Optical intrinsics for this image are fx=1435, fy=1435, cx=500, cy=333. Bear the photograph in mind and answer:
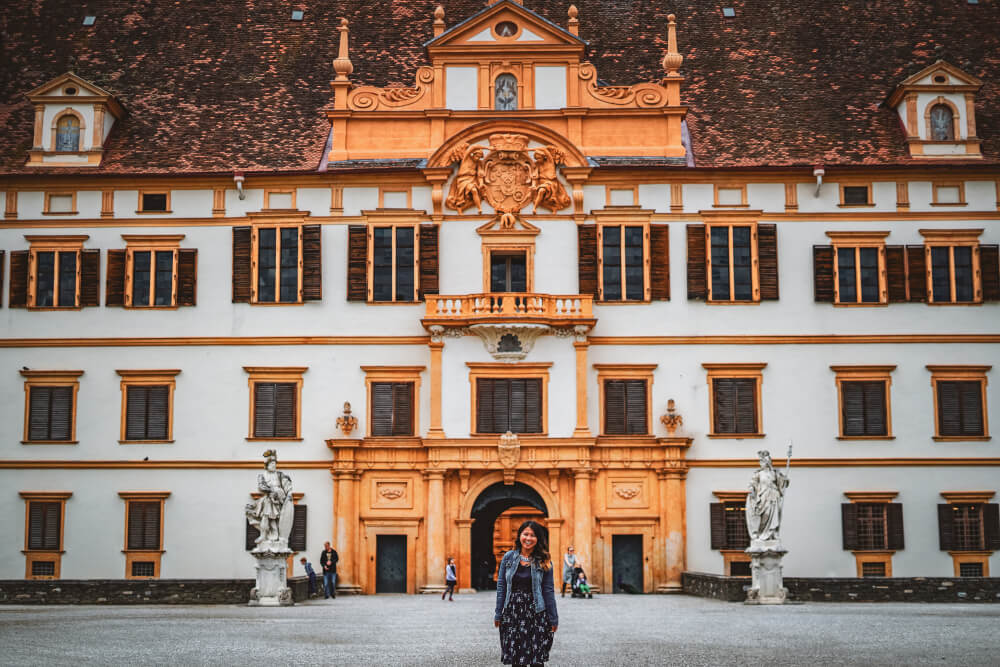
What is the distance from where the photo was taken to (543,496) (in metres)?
43.5

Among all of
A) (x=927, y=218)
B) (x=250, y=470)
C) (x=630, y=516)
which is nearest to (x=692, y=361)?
(x=630, y=516)

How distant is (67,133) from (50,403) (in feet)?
28.9

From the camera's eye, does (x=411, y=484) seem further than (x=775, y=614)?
Yes

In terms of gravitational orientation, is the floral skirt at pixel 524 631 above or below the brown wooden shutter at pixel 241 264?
below

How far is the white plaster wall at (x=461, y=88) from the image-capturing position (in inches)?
1775

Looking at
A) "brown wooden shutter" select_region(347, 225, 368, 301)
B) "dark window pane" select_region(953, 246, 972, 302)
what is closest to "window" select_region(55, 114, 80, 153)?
"brown wooden shutter" select_region(347, 225, 368, 301)

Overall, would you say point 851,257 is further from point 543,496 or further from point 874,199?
point 543,496

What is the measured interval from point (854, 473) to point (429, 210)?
50.4ft

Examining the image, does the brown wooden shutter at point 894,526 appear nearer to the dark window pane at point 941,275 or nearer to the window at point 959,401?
the window at point 959,401

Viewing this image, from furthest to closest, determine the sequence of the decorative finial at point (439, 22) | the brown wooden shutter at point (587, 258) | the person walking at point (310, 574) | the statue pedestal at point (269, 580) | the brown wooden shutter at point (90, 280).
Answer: the decorative finial at point (439, 22) → the brown wooden shutter at point (90, 280) → the brown wooden shutter at point (587, 258) → the person walking at point (310, 574) → the statue pedestal at point (269, 580)

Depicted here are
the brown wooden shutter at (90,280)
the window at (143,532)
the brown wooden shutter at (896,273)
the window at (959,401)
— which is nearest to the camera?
the window at (143,532)

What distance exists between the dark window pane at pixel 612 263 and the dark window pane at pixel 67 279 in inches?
653

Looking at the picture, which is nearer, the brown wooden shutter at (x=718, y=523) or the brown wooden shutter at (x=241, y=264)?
the brown wooden shutter at (x=718, y=523)

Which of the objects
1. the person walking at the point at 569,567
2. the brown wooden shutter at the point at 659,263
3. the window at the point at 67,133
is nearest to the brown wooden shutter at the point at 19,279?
the window at the point at 67,133
